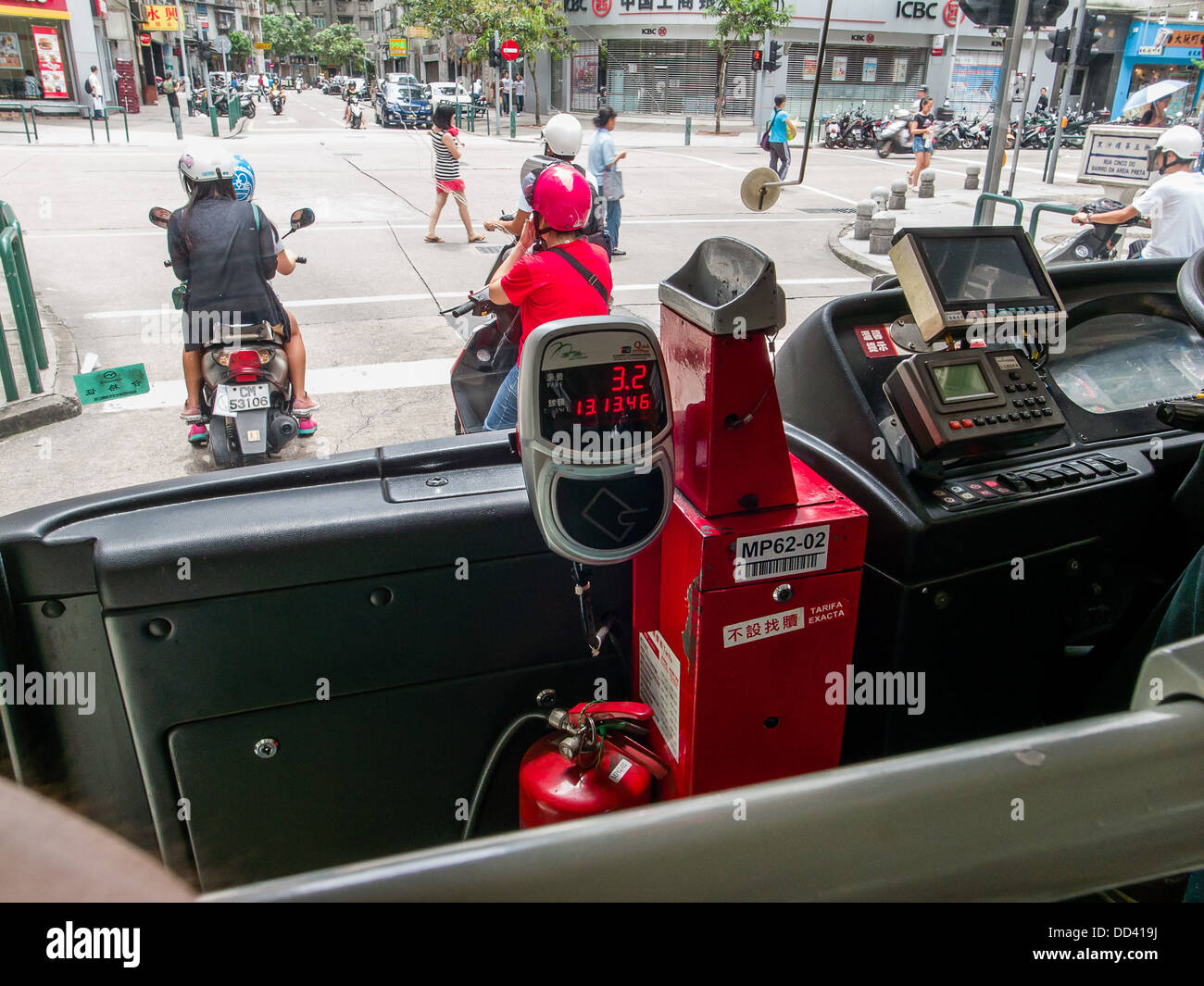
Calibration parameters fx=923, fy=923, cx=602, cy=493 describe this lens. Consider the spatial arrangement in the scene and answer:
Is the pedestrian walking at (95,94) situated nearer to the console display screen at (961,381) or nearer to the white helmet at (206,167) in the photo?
the white helmet at (206,167)

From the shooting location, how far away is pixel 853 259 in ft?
37.6

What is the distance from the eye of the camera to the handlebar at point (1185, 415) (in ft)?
7.09

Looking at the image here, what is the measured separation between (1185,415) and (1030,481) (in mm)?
371

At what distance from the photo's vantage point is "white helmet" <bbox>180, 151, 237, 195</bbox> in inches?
199

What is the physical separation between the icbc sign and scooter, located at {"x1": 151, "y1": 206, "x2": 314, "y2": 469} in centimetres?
3708

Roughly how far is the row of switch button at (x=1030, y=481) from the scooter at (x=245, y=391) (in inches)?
161

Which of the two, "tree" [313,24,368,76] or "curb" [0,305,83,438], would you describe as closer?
"curb" [0,305,83,438]

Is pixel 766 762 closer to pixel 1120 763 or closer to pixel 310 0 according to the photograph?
pixel 1120 763

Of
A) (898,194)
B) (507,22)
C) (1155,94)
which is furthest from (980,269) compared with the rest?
(507,22)

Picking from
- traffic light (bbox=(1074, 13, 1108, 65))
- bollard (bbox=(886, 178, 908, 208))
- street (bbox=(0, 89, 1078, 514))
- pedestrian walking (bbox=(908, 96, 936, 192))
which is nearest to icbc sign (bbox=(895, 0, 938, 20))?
street (bbox=(0, 89, 1078, 514))

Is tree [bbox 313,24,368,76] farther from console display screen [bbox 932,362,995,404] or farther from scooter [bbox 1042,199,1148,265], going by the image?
console display screen [bbox 932,362,995,404]

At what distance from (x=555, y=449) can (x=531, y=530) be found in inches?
21.1

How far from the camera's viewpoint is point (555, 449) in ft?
5.15
